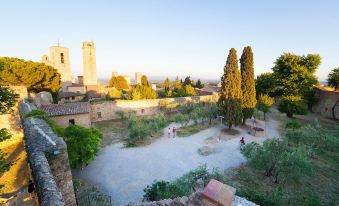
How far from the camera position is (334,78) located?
31188 millimetres

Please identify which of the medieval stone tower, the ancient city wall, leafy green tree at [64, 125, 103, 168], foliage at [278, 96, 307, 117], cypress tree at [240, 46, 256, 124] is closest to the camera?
leafy green tree at [64, 125, 103, 168]

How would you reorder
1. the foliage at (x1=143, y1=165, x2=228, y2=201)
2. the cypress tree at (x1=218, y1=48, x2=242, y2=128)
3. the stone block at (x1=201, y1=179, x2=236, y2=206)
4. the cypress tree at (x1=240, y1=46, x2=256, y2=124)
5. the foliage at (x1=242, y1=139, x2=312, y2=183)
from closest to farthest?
the stone block at (x1=201, y1=179, x2=236, y2=206) < the foliage at (x1=143, y1=165, x2=228, y2=201) < the foliage at (x1=242, y1=139, x2=312, y2=183) < the cypress tree at (x1=218, y1=48, x2=242, y2=128) < the cypress tree at (x1=240, y1=46, x2=256, y2=124)

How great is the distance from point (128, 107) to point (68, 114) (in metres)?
9.44

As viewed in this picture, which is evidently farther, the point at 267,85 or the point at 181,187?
the point at 267,85

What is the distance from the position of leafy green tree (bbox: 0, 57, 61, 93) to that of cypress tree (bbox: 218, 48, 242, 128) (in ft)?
77.9

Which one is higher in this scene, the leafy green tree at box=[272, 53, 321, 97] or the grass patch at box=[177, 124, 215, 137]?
the leafy green tree at box=[272, 53, 321, 97]

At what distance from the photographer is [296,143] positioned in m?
16.6

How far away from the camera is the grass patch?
20.9m

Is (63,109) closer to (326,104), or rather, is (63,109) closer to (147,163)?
(147,163)

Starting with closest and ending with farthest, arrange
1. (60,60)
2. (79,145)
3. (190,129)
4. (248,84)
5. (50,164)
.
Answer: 1. (50,164)
2. (79,145)
3. (190,129)
4. (248,84)
5. (60,60)

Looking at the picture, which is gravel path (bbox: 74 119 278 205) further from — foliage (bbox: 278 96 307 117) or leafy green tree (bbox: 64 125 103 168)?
foliage (bbox: 278 96 307 117)

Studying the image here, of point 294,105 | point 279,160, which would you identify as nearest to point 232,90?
point 279,160

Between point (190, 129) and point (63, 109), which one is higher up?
point (63, 109)

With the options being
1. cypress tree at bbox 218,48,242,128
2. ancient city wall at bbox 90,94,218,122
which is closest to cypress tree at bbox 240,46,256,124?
Result: cypress tree at bbox 218,48,242,128
